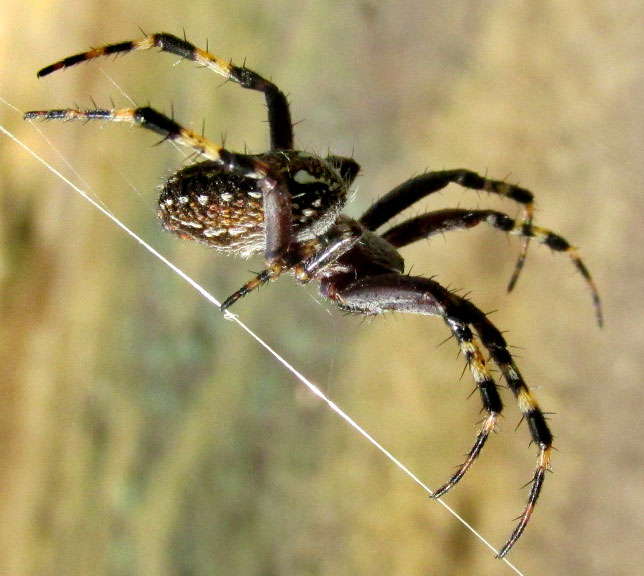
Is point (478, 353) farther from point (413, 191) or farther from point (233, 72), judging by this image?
point (233, 72)

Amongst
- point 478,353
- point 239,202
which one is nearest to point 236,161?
point 239,202

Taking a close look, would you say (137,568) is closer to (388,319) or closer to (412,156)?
(388,319)

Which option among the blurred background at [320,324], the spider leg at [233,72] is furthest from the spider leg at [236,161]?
the blurred background at [320,324]

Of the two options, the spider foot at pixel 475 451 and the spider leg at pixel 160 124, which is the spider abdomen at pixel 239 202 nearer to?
the spider leg at pixel 160 124

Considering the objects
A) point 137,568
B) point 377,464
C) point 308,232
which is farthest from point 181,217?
point 137,568

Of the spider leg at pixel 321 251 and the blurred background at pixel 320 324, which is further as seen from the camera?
the blurred background at pixel 320 324

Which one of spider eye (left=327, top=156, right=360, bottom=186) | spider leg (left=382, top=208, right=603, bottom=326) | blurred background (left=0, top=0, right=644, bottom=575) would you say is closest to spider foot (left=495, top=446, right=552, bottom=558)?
spider leg (left=382, top=208, right=603, bottom=326)

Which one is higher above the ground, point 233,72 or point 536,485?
point 233,72
